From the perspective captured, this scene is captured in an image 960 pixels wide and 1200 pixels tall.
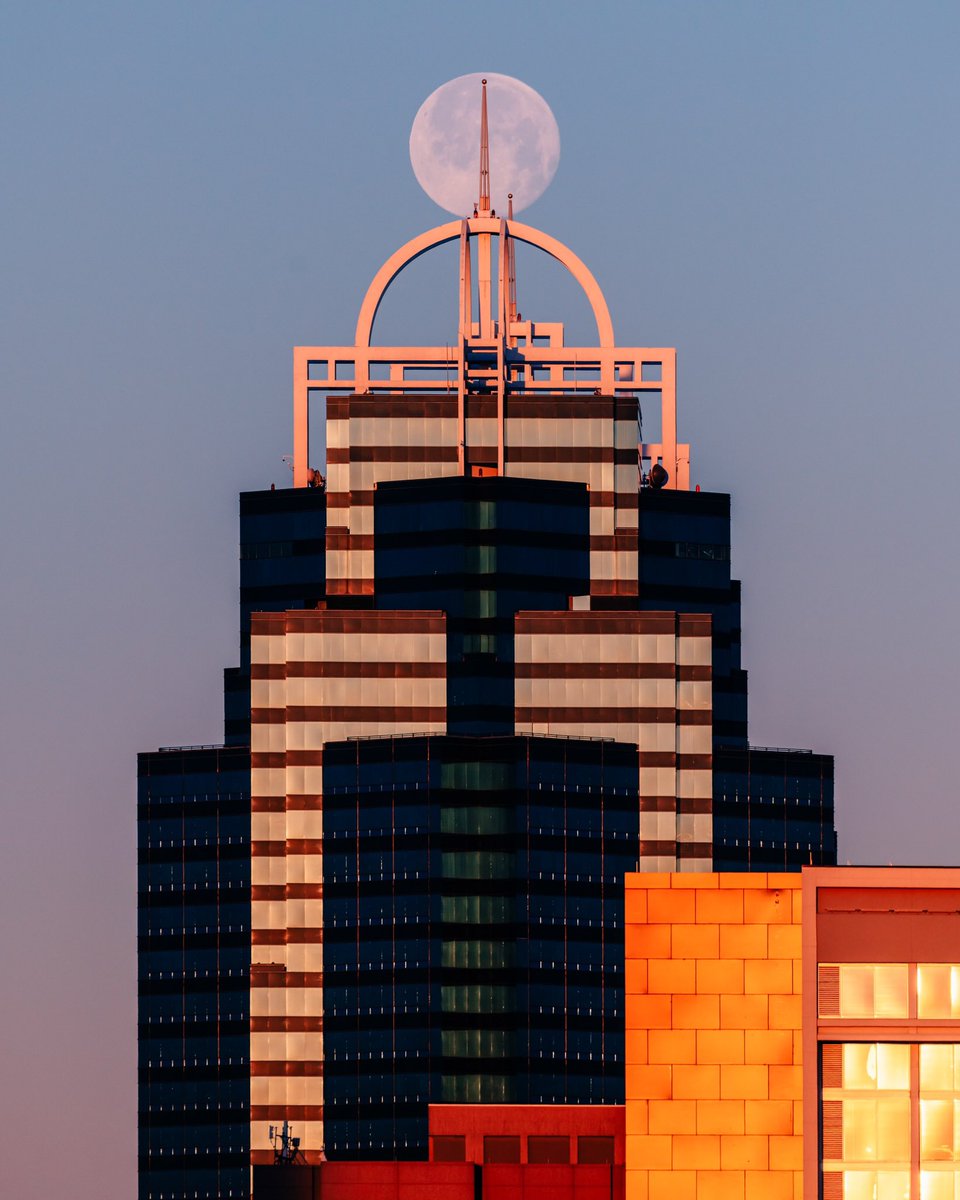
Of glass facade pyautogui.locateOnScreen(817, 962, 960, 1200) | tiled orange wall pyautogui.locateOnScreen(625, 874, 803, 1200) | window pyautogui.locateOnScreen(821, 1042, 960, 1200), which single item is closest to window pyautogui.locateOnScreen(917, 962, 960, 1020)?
glass facade pyautogui.locateOnScreen(817, 962, 960, 1200)

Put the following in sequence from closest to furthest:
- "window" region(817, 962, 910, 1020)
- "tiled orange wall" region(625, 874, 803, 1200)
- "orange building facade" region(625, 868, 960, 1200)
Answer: "window" region(817, 962, 910, 1020) < "orange building facade" region(625, 868, 960, 1200) < "tiled orange wall" region(625, 874, 803, 1200)

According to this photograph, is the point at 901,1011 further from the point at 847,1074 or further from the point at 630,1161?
the point at 630,1161

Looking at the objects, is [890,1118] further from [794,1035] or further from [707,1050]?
[707,1050]

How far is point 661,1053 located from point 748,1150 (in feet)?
17.3

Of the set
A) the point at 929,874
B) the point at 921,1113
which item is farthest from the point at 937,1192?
the point at 929,874

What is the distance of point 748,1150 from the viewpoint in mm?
149000

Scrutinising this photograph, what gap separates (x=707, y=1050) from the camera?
149000mm

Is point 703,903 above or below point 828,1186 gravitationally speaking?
above

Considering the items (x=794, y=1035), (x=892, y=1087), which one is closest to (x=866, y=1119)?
(x=892, y=1087)

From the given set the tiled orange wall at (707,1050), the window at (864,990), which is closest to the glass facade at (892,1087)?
the window at (864,990)

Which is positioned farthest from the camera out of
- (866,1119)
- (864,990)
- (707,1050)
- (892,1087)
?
(707,1050)

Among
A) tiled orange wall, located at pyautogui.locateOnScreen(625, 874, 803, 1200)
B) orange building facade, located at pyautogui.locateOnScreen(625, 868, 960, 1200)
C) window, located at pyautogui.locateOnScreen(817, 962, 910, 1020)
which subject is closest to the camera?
window, located at pyautogui.locateOnScreen(817, 962, 910, 1020)

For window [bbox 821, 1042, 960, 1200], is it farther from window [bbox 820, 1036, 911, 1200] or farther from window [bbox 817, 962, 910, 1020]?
window [bbox 817, 962, 910, 1020]

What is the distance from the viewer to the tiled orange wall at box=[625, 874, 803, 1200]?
147 meters
